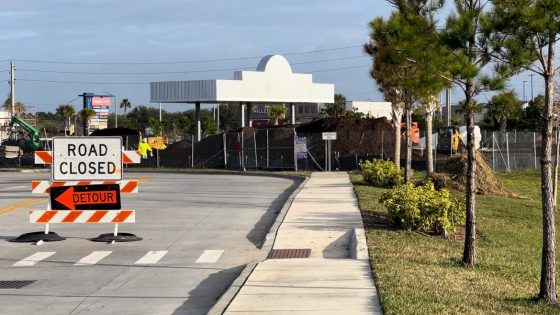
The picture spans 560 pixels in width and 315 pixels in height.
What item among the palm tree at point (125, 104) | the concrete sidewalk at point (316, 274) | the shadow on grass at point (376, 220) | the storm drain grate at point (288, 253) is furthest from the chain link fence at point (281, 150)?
the palm tree at point (125, 104)

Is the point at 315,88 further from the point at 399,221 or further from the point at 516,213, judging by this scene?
the point at 399,221

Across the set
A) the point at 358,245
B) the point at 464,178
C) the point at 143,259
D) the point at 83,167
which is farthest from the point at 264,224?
the point at 464,178

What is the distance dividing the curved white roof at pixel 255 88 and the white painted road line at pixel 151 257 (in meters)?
37.2

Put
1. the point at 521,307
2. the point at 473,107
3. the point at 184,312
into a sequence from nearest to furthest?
1. the point at 521,307
2. the point at 184,312
3. the point at 473,107

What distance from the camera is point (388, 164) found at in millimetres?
26625

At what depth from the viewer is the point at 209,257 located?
12.1 metres

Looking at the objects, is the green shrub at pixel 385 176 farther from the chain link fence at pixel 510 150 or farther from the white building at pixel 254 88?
the white building at pixel 254 88

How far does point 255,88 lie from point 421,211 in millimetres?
39319

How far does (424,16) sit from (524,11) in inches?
92.0

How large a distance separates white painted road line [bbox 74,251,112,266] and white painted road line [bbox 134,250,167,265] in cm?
70

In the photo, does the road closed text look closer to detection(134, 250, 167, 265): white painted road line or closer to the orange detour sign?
the orange detour sign

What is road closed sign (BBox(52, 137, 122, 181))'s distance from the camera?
13783 millimetres

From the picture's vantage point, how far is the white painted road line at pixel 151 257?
1169cm

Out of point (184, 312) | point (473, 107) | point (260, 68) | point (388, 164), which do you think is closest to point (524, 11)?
point (473, 107)
